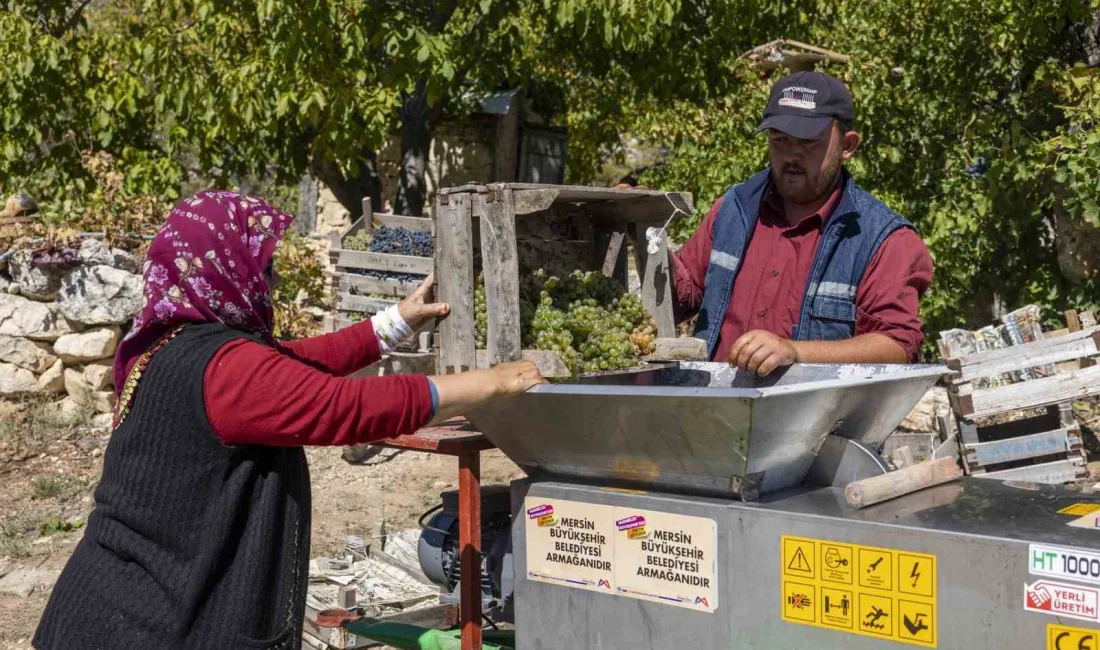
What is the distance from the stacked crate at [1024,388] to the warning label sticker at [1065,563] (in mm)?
4315

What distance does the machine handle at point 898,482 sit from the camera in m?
2.24

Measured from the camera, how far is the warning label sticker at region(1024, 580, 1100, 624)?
1.92 meters

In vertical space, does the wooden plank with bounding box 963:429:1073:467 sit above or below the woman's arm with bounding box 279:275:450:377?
below

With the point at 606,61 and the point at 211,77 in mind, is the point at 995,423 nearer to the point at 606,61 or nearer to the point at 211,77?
the point at 606,61

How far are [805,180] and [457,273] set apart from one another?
1.03m

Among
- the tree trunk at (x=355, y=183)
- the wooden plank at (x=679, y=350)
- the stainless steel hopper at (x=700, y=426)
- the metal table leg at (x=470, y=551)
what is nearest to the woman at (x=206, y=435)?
the stainless steel hopper at (x=700, y=426)

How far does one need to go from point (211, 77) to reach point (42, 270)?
206 cm

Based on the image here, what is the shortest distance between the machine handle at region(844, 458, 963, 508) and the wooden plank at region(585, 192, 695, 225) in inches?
44.1

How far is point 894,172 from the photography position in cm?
784

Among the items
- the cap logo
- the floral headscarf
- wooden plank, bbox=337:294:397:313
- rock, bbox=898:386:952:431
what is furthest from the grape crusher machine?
wooden plank, bbox=337:294:397:313

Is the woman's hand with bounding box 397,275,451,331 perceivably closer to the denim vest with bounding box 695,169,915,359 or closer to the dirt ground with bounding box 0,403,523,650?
the denim vest with bounding box 695,169,915,359

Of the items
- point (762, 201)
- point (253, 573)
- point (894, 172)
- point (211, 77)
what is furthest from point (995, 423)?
point (211, 77)

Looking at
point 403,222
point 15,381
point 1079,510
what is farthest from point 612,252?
point 15,381

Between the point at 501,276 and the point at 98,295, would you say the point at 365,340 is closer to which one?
the point at 501,276
